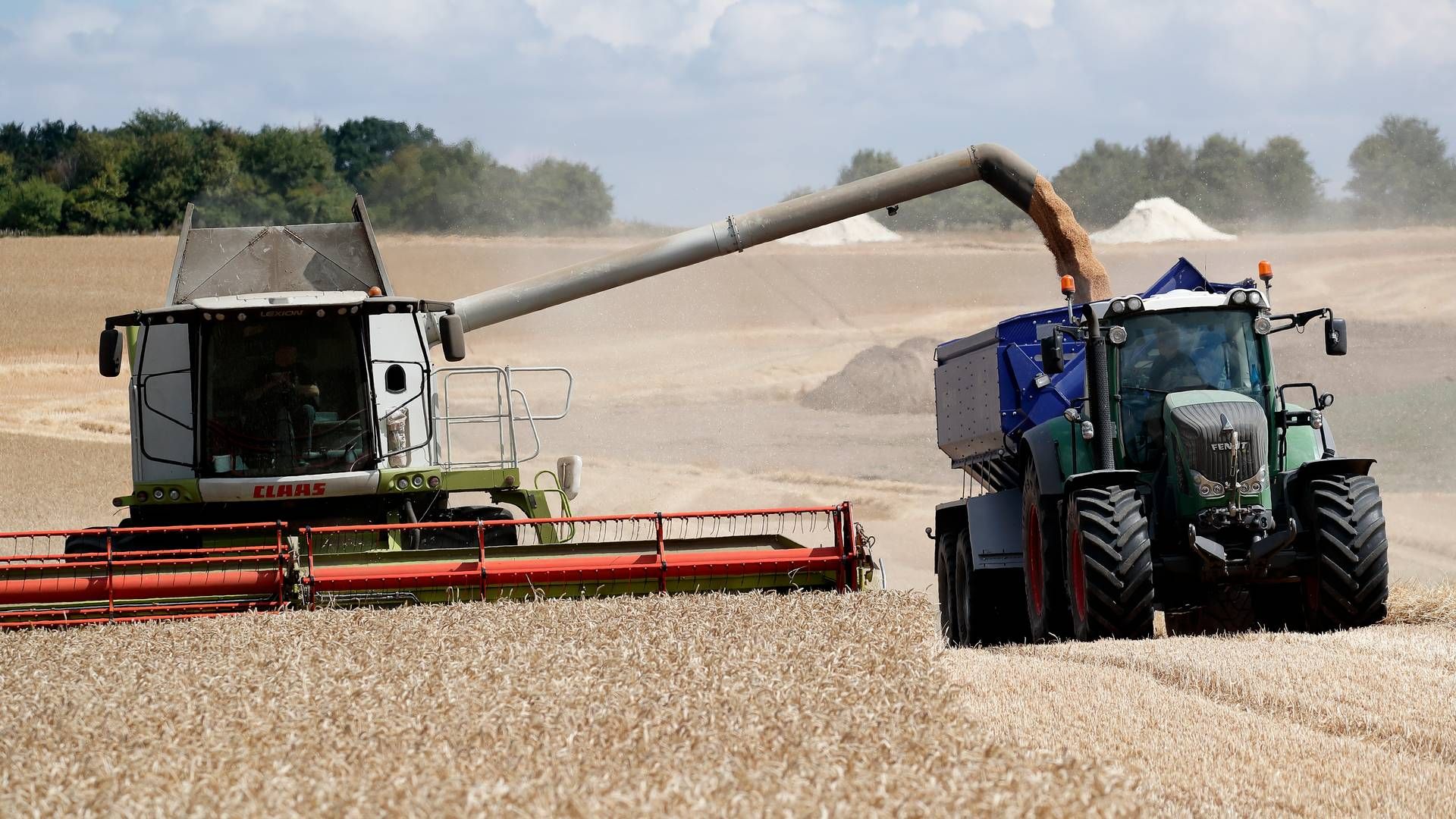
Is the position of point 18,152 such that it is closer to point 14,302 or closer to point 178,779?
point 14,302

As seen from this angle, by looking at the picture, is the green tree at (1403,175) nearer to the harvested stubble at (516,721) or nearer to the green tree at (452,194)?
the green tree at (452,194)

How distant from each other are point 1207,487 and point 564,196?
39.8 metres

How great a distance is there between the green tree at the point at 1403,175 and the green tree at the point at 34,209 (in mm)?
38504

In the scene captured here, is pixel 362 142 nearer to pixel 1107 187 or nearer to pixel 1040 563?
pixel 1107 187

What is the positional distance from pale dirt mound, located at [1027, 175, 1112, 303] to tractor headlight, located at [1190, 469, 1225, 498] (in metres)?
4.12

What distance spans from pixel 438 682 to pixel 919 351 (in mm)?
28224

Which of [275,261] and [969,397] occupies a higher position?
[275,261]

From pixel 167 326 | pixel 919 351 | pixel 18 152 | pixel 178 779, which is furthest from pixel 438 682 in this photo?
pixel 18 152

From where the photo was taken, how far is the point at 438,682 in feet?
20.6

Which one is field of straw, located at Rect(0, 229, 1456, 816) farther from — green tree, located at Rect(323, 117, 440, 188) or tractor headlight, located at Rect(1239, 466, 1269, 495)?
green tree, located at Rect(323, 117, 440, 188)

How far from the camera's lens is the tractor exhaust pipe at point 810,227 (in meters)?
12.7

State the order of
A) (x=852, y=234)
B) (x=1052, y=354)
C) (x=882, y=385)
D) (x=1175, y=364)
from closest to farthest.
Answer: (x=1052, y=354)
(x=1175, y=364)
(x=882, y=385)
(x=852, y=234)

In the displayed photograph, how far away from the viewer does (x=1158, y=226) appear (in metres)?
50.6

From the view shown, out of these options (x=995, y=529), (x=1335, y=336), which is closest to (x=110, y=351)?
(x=995, y=529)
